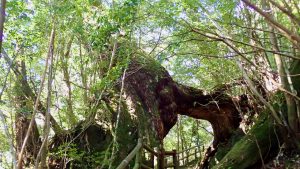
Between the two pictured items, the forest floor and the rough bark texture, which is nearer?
the forest floor

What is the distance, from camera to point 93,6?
19.4 feet

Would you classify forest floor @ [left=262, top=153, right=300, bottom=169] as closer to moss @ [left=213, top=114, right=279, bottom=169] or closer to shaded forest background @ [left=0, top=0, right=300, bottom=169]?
shaded forest background @ [left=0, top=0, right=300, bottom=169]

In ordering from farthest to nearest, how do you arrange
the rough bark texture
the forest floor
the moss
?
the rough bark texture < the moss < the forest floor

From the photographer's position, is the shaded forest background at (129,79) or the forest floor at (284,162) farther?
the forest floor at (284,162)

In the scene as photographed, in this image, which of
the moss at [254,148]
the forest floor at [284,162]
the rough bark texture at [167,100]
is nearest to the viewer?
the forest floor at [284,162]

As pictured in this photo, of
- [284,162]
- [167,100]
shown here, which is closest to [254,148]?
[284,162]

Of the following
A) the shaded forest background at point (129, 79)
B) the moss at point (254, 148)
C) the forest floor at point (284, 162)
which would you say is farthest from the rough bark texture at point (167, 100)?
the forest floor at point (284, 162)

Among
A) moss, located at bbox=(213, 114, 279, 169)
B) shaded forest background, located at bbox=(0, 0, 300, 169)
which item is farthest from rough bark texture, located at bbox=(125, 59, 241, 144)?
moss, located at bbox=(213, 114, 279, 169)

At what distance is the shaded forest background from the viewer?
4820mm

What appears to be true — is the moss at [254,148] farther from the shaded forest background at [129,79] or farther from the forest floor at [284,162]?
the forest floor at [284,162]

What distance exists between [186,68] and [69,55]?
2.93 metres

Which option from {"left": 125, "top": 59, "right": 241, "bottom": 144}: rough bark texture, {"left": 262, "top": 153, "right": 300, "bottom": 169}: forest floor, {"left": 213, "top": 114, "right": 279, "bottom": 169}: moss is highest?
{"left": 125, "top": 59, "right": 241, "bottom": 144}: rough bark texture

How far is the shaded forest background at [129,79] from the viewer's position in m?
4.82

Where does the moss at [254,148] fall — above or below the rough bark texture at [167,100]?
below
